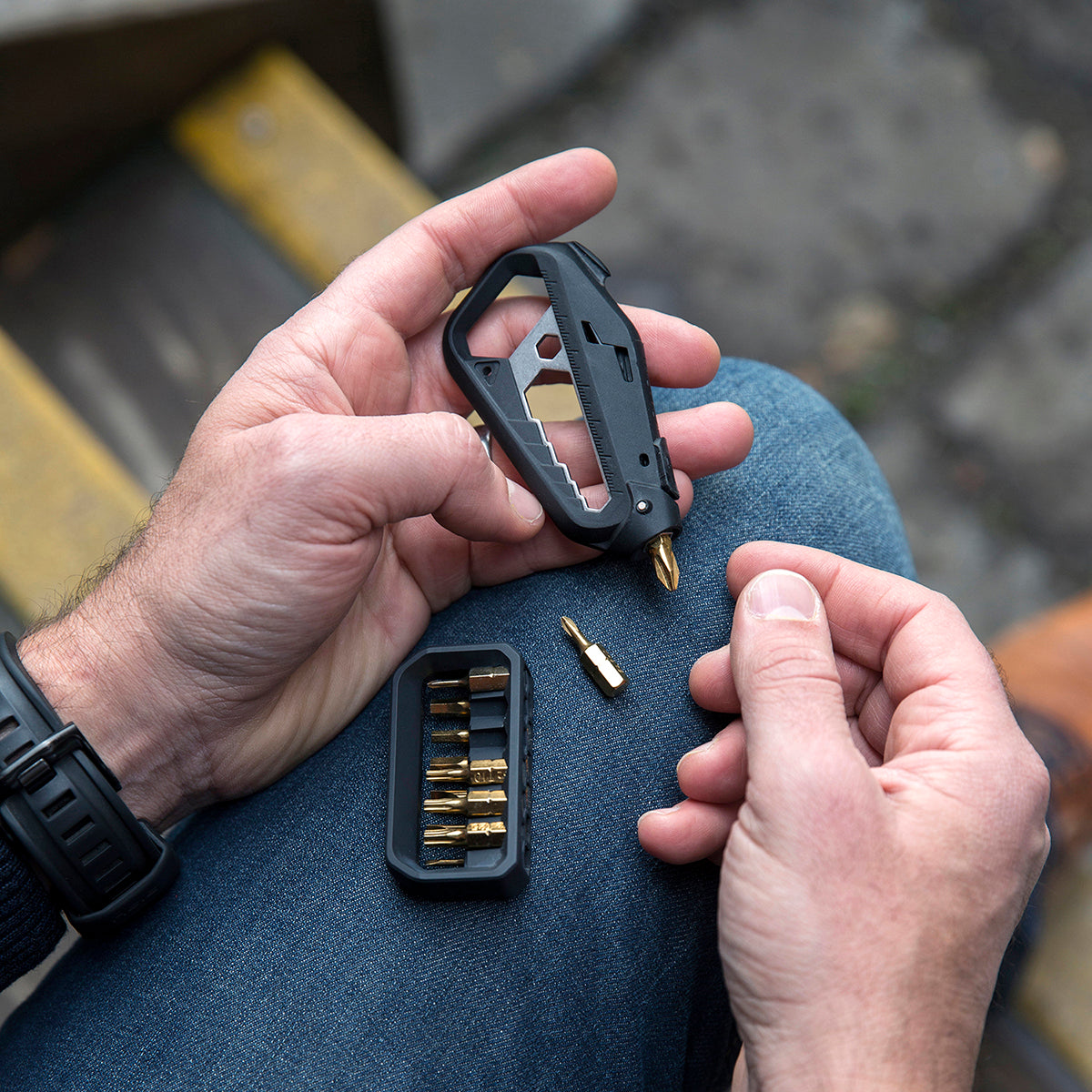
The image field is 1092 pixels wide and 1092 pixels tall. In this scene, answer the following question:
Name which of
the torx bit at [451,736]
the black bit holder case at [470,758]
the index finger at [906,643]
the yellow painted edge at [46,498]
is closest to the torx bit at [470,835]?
the black bit holder case at [470,758]

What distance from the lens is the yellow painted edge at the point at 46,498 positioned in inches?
73.9

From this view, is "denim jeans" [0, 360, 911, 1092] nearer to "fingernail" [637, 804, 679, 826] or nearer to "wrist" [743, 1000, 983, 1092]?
"fingernail" [637, 804, 679, 826]

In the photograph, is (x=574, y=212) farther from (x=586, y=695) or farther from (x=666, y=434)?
(x=586, y=695)

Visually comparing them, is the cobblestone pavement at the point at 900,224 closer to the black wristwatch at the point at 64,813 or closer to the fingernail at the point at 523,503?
the fingernail at the point at 523,503

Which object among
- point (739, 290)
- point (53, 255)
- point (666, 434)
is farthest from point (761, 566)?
point (53, 255)

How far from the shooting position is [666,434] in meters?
1.34

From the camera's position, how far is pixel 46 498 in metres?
1.91

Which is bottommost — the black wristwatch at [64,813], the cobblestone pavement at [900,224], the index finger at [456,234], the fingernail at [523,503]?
the cobblestone pavement at [900,224]

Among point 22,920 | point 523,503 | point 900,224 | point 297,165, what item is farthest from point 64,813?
point 900,224

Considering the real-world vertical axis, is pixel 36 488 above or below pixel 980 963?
above

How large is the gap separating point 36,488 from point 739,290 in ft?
6.29

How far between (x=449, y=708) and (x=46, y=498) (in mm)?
1103

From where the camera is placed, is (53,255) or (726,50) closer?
(53,255)

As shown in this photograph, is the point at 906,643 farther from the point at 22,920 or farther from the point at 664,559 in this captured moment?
the point at 22,920
